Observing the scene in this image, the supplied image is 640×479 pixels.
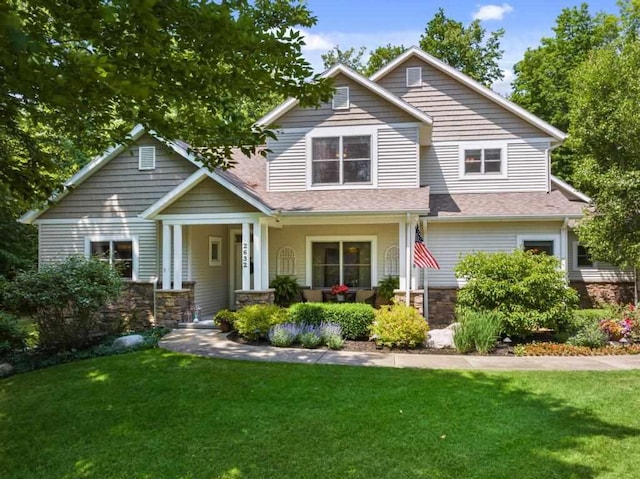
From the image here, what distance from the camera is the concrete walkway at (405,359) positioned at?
764 cm

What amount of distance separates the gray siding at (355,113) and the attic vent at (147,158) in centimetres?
374

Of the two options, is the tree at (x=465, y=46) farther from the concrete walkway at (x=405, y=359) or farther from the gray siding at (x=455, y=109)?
the concrete walkway at (x=405, y=359)

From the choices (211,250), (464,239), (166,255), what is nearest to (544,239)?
(464,239)

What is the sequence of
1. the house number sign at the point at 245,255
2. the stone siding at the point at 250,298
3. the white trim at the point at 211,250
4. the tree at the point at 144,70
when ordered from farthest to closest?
the white trim at the point at 211,250 → the house number sign at the point at 245,255 → the stone siding at the point at 250,298 → the tree at the point at 144,70

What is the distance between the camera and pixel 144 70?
450cm

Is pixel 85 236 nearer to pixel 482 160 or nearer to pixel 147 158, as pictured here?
pixel 147 158

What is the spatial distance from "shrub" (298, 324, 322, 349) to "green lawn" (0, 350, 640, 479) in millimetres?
1676

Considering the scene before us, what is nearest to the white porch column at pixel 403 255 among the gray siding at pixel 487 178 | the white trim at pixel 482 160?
the gray siding at pixel 487 178

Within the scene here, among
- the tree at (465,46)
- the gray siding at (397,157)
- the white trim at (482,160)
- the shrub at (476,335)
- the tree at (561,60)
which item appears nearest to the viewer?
the shrub at (476,335)

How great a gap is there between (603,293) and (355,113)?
9120 mm

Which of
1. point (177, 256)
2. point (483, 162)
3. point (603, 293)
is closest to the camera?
point (177, 256)

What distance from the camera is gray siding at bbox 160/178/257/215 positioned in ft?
37.9

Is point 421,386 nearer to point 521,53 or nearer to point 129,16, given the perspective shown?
point 129,16

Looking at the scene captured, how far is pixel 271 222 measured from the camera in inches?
480
